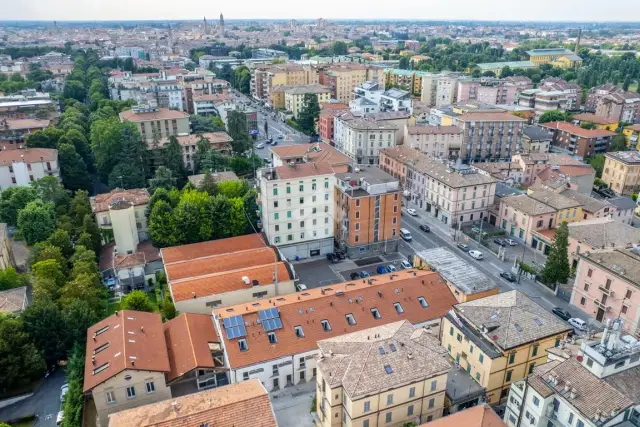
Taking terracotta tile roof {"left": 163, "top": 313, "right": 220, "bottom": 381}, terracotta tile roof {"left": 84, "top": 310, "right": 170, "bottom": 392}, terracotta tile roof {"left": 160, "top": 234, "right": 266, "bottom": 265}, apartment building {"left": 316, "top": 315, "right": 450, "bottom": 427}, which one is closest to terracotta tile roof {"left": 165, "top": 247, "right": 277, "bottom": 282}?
terracotta tile roof {"left": 160, "top": 234, "right": 266, "bottom": 265}

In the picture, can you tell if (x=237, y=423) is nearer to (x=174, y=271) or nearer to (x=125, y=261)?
(x=174, y=271)

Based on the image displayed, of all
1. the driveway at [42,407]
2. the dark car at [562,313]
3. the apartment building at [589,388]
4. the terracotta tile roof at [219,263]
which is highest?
the apartment building at [589,388]

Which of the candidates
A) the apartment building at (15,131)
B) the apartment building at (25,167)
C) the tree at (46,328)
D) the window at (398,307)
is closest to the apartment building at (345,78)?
the apartment building at (15,131)

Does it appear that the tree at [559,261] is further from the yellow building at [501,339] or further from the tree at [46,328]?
the tree at [46,328]

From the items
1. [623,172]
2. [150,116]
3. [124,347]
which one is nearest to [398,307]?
[124,347]

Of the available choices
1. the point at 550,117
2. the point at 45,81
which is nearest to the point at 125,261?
the point at 550,117

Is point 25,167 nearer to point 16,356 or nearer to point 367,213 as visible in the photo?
point 16,356
